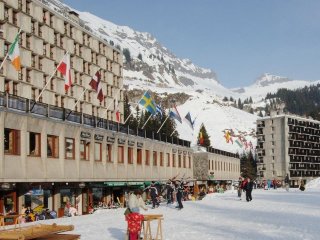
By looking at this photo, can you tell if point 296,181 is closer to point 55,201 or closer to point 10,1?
point 10,1

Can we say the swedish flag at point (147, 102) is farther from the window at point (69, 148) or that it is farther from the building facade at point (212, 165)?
the building facade at point (212, 165)

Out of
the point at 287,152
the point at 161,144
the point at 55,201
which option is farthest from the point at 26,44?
the point at 287,152

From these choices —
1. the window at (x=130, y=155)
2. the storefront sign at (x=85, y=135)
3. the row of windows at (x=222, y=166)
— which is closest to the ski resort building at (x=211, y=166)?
the row of windows at (x=222, y=166)

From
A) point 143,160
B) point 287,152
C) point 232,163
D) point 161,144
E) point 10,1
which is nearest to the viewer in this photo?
point 143,160

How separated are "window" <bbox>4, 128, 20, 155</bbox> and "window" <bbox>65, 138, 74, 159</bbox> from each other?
595 cm

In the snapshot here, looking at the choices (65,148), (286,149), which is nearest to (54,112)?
(65,148)

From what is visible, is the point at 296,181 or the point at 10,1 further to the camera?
the point at 296,181

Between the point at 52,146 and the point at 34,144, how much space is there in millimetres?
2161

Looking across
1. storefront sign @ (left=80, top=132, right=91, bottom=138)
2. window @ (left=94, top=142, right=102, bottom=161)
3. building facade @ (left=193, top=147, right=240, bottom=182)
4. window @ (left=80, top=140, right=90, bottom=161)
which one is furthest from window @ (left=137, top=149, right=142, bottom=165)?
building facade @ (left=193, top=147, right=240, bottom=182)

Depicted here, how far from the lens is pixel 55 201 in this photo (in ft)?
115

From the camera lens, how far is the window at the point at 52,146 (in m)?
33.9

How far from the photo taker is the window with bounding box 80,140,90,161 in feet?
127

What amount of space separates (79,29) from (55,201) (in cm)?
4755

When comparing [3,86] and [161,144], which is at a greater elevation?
[3,86]
